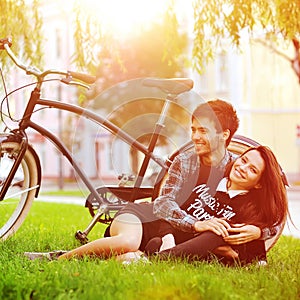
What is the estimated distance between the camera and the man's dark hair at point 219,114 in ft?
15.8

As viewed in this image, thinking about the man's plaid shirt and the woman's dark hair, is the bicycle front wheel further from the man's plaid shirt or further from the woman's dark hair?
the woman's dark hair

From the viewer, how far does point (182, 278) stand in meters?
3.99

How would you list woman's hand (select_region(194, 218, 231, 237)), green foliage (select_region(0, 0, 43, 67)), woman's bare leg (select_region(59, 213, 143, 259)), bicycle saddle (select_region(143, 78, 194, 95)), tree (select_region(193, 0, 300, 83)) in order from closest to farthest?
1. woman's hand (select_region(194, 218, 231, 237))
2. woman's bare leg (select_region(59, 213, 143, 259))
3. bicycle saddle (select_region(143, 78, 194, 95))
4. tree (select_region(193, 0, 300, 83))
5. green foliage (select_region(0, 0, 43, 67))

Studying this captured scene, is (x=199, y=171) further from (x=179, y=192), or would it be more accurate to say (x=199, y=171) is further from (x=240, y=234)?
(x=240, y=234)

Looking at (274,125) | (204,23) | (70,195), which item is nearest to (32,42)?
(204,23)

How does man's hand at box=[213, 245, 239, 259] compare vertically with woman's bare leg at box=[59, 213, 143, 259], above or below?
below

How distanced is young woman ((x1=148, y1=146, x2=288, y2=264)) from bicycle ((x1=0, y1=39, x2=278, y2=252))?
0.18m

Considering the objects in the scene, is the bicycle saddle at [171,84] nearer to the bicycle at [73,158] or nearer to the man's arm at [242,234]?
the bicycle at [73,158]

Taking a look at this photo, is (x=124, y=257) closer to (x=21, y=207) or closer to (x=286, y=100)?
(x=21, y=207)

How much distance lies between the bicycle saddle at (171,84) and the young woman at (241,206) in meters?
0.59

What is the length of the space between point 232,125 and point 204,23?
155 centimetres

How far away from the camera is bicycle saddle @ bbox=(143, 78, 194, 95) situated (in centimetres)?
493

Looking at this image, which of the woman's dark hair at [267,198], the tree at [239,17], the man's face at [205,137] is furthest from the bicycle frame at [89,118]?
the tree at [239,17]

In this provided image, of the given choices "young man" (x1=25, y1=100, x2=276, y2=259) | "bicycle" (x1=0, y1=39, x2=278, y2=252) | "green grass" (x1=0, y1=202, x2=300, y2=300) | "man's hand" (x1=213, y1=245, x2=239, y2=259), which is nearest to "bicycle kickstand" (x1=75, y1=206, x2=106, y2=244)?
"bicycle" (x1=0, y1=39, x2=278, y2=252)
